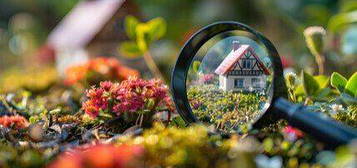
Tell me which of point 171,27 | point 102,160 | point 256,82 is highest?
point 171,27

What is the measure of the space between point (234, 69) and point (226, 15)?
6.79 metres

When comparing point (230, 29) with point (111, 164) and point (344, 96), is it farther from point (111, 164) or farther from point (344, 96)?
point (111, 164)

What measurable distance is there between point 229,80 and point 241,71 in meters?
0.04

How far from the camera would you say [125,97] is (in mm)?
1586

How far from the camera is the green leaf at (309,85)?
1.71 metres

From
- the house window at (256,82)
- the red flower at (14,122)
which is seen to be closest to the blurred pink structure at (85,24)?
the red flower at (14,122)

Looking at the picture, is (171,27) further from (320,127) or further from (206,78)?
(320,127)

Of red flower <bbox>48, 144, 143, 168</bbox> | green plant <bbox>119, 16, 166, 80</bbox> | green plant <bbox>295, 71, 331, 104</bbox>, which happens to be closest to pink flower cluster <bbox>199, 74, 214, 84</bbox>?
green plant <bbox>295, 71, 331, 104</bbox>

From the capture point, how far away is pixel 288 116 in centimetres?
134

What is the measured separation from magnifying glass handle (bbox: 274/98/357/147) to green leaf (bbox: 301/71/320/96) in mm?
380

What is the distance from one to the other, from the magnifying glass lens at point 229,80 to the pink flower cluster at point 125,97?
0.10m

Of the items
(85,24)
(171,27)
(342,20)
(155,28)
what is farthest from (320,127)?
(171,27)

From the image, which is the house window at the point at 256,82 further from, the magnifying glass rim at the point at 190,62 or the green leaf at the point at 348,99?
the green leaf at the point at 348,99

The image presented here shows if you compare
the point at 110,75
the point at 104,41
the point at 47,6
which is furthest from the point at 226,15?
the point at 110,75
